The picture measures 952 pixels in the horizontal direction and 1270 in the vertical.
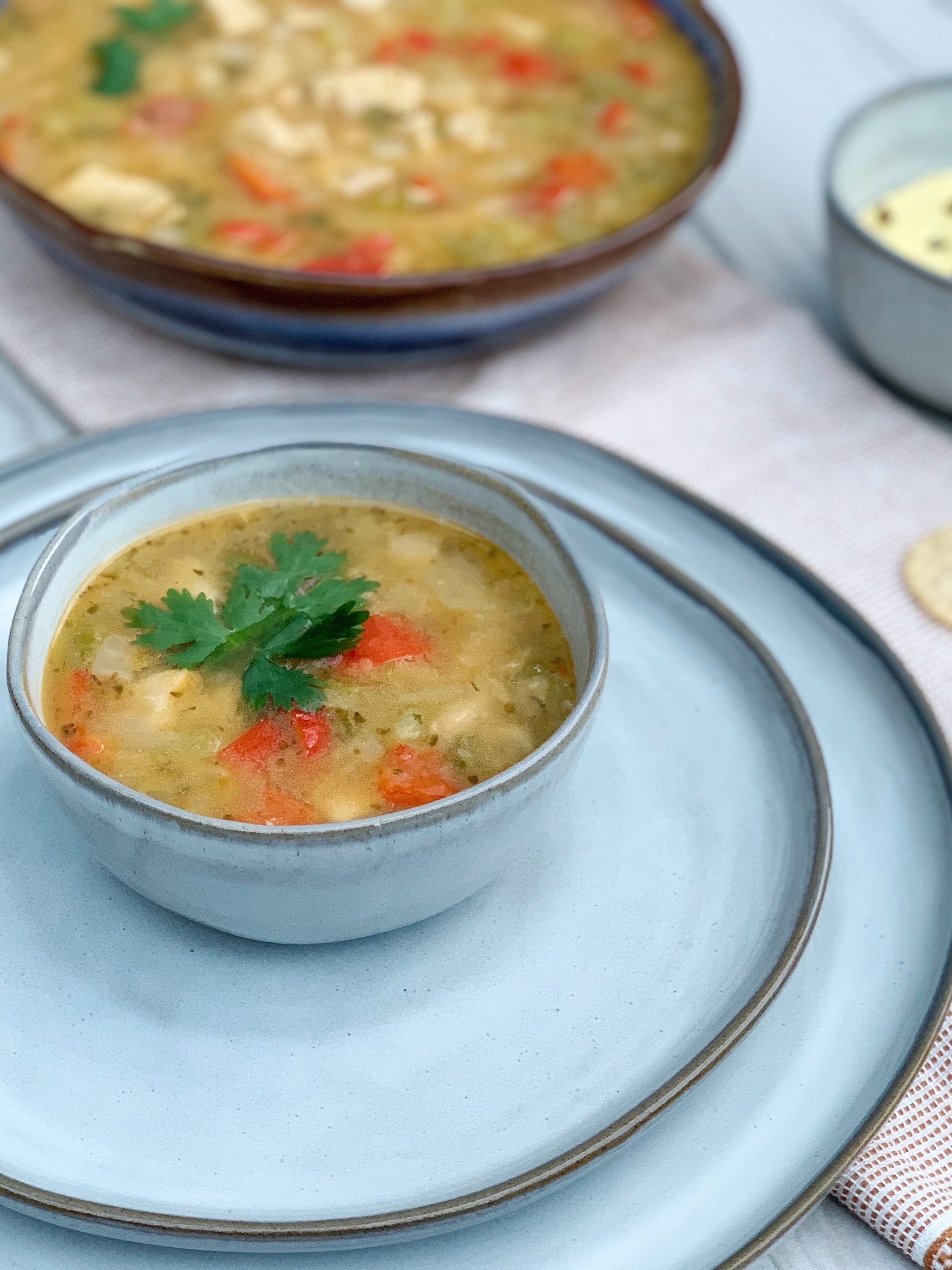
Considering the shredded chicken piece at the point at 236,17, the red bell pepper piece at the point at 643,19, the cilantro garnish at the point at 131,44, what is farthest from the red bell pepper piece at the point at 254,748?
the red bell pepper piece at the point at 643,19

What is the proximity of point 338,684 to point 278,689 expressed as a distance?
8cm

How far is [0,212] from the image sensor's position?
320cm

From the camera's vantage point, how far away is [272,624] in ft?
5.80

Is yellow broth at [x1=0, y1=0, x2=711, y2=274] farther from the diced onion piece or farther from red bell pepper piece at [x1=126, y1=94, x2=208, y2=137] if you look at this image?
the diced onion piece

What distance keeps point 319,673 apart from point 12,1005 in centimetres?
49

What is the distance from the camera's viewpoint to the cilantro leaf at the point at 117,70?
3227 millimetres

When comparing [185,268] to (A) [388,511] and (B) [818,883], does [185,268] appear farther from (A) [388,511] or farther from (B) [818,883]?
(B) [818,883]

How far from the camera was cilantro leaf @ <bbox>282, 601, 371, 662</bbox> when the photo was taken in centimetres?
172

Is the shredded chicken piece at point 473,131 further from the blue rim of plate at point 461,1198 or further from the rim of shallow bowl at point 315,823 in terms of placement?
the blue rim of plate at point 461,1198

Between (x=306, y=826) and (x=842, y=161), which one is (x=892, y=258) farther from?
(x=306, y=826)

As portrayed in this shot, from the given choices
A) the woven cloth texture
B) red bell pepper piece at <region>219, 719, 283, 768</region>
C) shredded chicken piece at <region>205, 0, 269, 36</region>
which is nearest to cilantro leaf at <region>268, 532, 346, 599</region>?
red bell pepper piece at <region>219, 719, 283, 768</region>

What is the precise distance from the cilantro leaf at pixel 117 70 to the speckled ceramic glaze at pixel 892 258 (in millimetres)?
1513

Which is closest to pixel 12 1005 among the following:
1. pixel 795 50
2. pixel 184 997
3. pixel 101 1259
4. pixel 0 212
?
pixel 184 997

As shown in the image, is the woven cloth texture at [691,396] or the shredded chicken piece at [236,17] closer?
the woven cloth texture at [691,396]
